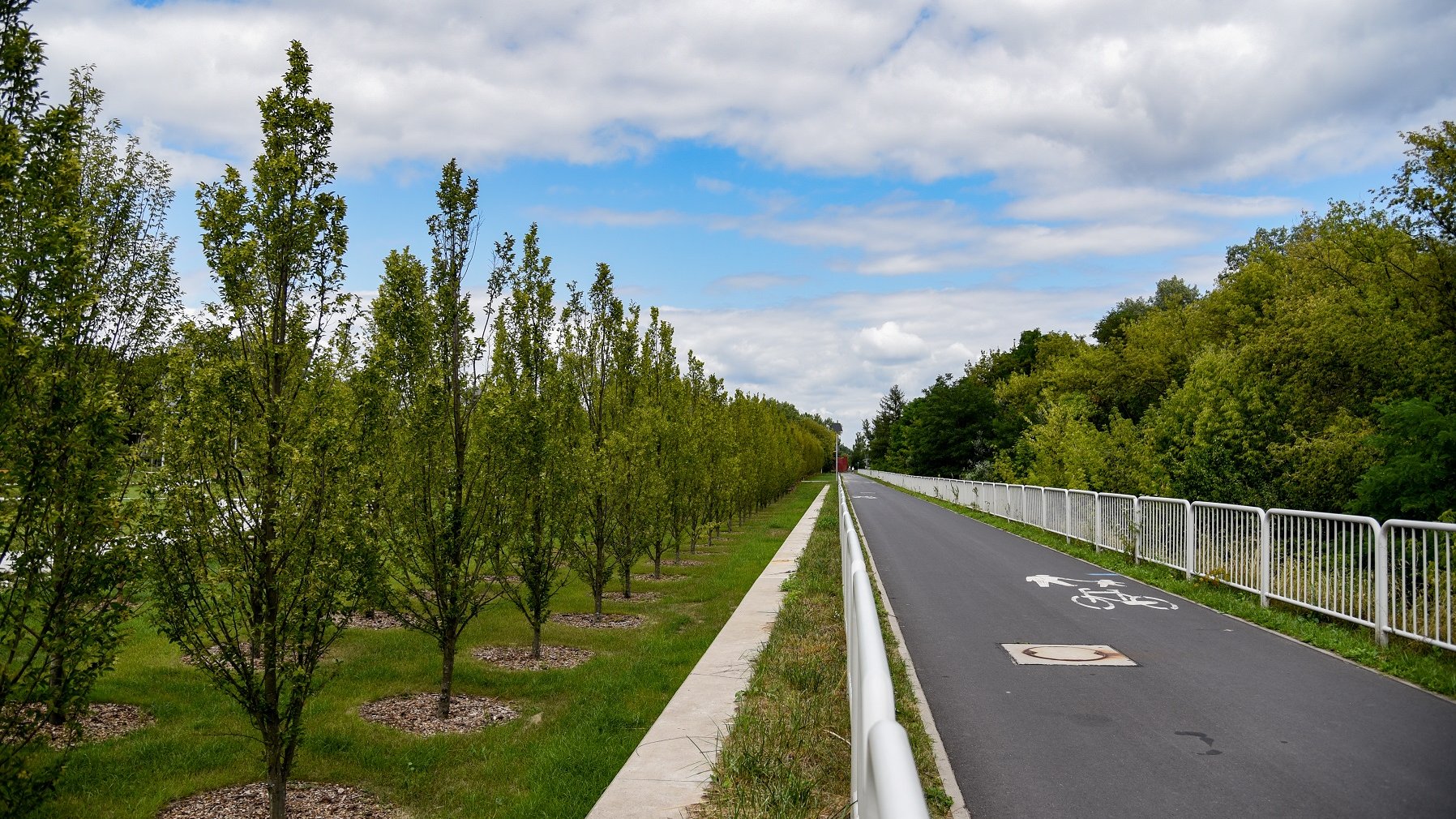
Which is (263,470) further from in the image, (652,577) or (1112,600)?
(652,577)

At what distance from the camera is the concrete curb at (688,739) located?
4969 millimetres

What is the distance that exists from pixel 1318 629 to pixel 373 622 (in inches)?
485

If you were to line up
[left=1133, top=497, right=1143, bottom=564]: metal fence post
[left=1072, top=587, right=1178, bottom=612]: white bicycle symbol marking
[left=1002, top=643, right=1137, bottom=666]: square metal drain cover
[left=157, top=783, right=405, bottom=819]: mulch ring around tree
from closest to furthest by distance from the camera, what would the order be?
[left=157, top=783, right=405, bottom=819]: mulch ring around tree
[left=1002, top=643, right=1137, bottom=666]: square metal drain cover
[left=1072, top=587, right=1178, bottom=612]: white bicycle symbol marking
[left=1133, top=497, right=1143, bottom=564]: metal fence post

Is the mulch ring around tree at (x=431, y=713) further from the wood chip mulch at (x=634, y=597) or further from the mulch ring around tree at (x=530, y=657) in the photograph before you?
the wood chip mulch at (x=634, y=597)

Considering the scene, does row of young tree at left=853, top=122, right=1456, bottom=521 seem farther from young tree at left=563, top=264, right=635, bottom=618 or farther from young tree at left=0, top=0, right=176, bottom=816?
young tree at left=0, top=0, right=176, bottom=816

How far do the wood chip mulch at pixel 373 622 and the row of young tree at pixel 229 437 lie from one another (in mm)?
3851

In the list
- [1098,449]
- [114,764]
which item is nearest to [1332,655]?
[114,764]

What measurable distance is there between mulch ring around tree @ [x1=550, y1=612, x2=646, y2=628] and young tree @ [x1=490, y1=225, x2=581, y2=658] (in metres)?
0.77

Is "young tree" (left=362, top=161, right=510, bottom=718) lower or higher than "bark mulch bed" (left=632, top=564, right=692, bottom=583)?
higher

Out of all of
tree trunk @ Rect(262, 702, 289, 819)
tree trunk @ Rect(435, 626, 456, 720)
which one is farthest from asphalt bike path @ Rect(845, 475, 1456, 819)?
tree trunk @ Rect(435, 626, 456, 720)

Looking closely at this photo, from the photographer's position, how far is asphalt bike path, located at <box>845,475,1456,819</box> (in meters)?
4.89

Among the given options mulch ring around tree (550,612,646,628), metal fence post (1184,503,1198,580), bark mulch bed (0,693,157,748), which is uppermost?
metal fence post (1184,503,1198,580)

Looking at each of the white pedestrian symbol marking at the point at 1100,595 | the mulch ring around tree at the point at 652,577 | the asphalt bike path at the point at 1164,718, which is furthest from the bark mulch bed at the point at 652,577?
the white pedestrian symbol marking at the point at 1100,595

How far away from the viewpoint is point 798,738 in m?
5.73
